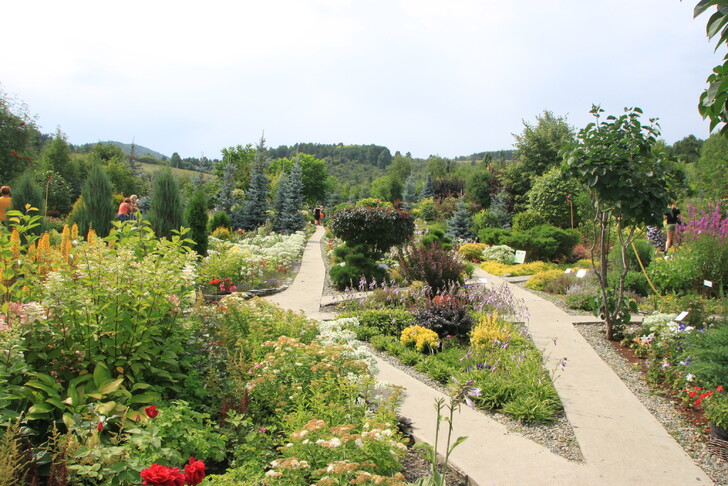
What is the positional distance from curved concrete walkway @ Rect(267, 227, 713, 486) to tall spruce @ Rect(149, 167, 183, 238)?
22.4 feet

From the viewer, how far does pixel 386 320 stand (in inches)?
243

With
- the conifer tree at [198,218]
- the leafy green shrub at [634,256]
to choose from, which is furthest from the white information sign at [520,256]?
the conifer tree at [198,218]

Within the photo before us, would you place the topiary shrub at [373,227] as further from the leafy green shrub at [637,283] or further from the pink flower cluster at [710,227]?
the pink flower cluster at [710,227]

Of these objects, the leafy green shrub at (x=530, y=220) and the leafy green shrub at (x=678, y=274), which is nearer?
the leafy green shrub at (x=678, y=274)

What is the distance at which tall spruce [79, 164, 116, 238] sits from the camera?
34.2 ft

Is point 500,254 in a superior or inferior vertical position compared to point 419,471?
superior

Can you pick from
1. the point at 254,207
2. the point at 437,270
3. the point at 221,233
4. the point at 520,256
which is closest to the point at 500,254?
the point at 520,256

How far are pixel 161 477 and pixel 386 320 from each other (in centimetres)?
456

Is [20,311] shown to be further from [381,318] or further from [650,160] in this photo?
[650,160]

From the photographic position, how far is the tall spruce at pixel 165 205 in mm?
9594

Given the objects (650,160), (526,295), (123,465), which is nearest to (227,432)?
(123,465)

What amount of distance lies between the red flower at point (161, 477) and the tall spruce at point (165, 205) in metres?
8.53

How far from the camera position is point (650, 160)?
5277 mm

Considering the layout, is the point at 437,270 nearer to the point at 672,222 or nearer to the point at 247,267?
the point at 247,267
